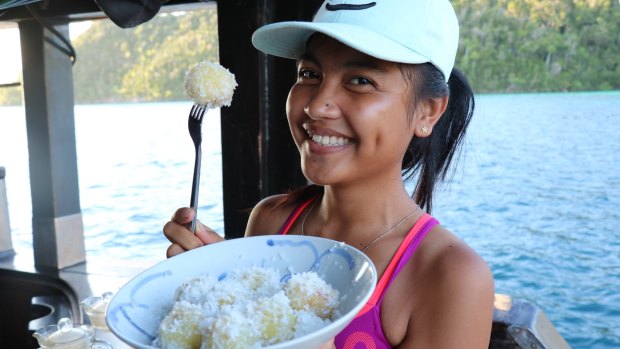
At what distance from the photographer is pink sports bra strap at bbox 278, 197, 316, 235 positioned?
1.67m

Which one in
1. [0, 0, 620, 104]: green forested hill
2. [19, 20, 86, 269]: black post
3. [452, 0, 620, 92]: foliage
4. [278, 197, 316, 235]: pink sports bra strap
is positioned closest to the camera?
[278, 197, 316, 235]: pink sports bra strap

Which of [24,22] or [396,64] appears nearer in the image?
[396,64]

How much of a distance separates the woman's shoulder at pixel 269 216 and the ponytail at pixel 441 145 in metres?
0.40

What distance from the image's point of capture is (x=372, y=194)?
146 cm

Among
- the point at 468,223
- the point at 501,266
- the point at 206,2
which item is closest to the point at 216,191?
the point at 468,223

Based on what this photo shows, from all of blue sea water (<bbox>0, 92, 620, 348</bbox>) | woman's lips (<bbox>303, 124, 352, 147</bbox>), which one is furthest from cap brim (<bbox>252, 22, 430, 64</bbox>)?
blue sea water (<bbox>0, 92, 620, 348</bbox>)

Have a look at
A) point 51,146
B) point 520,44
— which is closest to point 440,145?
point 51,146

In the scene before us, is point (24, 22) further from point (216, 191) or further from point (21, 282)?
point (216, 191)

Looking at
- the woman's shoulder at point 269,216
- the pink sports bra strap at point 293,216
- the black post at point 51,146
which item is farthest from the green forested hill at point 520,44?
the pink sports bra strap at point 293,216

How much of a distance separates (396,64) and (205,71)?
1.47 ft

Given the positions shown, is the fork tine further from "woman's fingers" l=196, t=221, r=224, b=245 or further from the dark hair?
the dark hair

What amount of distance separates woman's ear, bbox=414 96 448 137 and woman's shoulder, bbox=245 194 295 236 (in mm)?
527

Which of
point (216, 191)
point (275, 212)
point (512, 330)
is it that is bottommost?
point (216, 191)

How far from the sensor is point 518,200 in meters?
16.4
